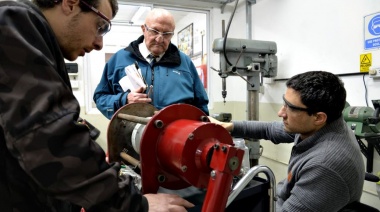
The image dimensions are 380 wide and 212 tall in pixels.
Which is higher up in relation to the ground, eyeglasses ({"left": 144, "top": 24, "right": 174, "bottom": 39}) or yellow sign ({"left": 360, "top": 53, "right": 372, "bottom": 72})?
eyeglasses ({"left": 144, "top": 24, "right": 174, "bottom": 39})

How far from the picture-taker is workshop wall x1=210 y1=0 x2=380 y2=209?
2.13 metres

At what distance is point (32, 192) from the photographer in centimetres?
65

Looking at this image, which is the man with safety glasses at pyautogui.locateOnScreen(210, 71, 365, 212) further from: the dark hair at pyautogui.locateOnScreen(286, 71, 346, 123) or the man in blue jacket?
the man in blue jacket

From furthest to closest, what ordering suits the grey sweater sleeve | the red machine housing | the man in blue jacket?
the grey sweater sleeve < the man in blue jacket < the red machine housing

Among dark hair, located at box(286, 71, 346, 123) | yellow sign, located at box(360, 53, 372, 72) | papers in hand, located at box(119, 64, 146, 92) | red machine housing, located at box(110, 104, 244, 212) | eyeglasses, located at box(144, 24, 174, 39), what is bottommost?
red machine housing, located at box(110, 104, 244, 212)

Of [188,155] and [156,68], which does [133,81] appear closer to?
[156,68]

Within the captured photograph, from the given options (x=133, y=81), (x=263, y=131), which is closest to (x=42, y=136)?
(x=133, y=81)

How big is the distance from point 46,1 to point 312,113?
44.9 inches

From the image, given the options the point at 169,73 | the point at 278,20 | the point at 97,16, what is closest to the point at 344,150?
the point at 169,73

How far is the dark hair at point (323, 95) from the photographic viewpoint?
4.28 feet

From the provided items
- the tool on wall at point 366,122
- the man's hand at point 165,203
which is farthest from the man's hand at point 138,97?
the tool on wall at point 366,122

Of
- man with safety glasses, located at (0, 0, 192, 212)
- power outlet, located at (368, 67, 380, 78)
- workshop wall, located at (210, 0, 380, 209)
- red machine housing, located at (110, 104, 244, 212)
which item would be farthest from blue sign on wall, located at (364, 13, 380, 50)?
man with safety glasses, located at (0, 0, 192, 212)

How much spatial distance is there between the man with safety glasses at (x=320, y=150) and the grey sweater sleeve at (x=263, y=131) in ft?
0.61

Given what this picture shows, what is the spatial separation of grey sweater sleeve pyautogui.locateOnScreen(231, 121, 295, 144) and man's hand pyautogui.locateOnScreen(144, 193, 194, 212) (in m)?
1.09
